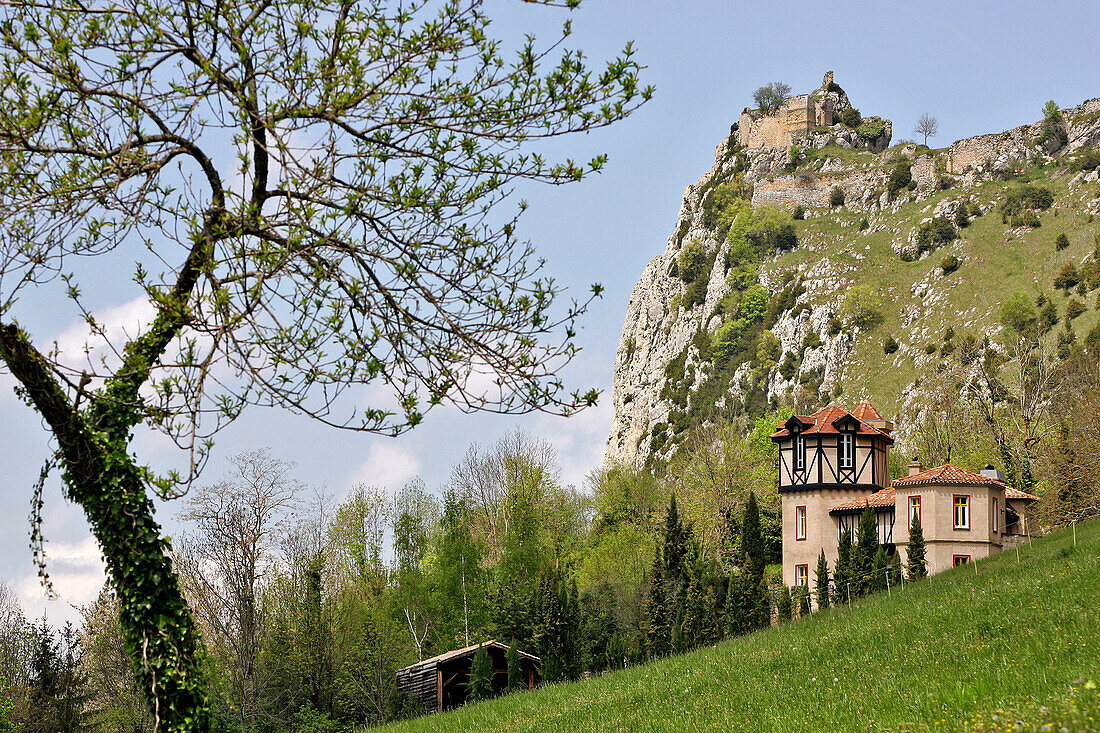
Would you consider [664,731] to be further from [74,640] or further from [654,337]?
[654,337]

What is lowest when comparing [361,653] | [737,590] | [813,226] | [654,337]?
[361,653]

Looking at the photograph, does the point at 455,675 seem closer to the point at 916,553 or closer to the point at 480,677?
the point at 480,677

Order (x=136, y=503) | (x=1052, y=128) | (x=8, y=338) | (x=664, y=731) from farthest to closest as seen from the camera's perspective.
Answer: (x=1052, y=128) → (x=664, y=731) → (x=136, y=503) → (x=8, y=338)

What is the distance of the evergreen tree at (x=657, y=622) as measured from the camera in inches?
1571

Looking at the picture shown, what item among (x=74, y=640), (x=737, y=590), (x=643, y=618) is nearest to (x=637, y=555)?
(x=643, y=618)

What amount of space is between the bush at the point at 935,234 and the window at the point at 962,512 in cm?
8296

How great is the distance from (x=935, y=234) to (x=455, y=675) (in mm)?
97122

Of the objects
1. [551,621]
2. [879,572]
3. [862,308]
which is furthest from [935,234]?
[551,621]

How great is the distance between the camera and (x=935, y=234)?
118500mm

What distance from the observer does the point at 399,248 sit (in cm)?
943

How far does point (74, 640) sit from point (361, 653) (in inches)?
545

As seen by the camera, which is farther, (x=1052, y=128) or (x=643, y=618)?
(x=1052, y=128)

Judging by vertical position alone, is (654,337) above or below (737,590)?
above

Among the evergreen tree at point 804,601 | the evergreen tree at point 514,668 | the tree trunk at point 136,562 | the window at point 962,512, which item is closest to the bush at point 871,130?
the window at point 962,512
